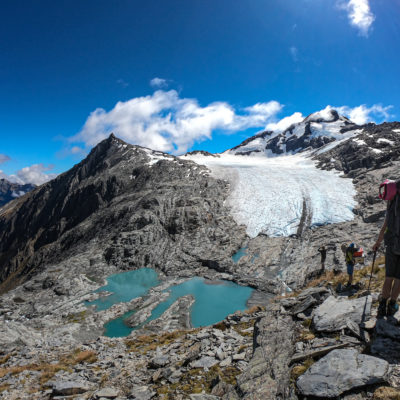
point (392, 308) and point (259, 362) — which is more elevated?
point (392, 308)

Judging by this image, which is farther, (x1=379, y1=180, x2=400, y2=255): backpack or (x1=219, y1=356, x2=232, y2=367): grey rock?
(x1=219, y1=356, x2=232, y2=367): grey rock

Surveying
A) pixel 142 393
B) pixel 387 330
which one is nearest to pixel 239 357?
pixel 142 393

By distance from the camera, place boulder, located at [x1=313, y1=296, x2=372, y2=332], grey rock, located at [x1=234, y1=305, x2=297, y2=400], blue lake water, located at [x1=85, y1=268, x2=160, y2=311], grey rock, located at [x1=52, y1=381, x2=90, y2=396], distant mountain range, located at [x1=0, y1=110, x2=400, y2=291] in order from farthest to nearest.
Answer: distant mountain range, located at [x1=0, y1=110, x2=400, y2=291] < blue lake water, located at [x1=85, y1=268, x2=160, y2=311] < grey rock, located at [x1=52, y1=381, x2=90, y2=396] < boulder, located at [x1=313, y1=296, x2=372, y2=332] < grey rock, located at [x1=234, y1=305, x2=297, y2=400]

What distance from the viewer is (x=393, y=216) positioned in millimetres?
7820

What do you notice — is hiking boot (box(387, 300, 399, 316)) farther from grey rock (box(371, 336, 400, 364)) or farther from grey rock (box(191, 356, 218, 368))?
grey rock (box(191, 356, 218, 368))

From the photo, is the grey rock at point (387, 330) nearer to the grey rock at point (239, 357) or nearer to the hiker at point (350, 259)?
the grey rock at point (239, 357)

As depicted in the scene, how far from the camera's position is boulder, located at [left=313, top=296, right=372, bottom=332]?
838 centimetres

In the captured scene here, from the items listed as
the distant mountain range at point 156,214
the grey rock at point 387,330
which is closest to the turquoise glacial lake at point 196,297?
the distant mountain range at point 156,214

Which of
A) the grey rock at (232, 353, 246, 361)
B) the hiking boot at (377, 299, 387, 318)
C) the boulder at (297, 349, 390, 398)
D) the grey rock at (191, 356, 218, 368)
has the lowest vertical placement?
the grey rock at (191, 356, 218, 368)

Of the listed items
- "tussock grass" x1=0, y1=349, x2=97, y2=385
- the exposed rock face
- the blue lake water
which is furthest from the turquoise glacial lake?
the exposed rock face

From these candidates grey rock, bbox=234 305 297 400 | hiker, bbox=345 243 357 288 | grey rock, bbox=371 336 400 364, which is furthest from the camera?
hiker, bbox=345 243 357 288

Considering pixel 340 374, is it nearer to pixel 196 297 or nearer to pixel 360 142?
pixel 196 297

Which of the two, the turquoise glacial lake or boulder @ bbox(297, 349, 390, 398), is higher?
boulder @ bbox(297, 349, 390, 398)

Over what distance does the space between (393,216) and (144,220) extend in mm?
57898
